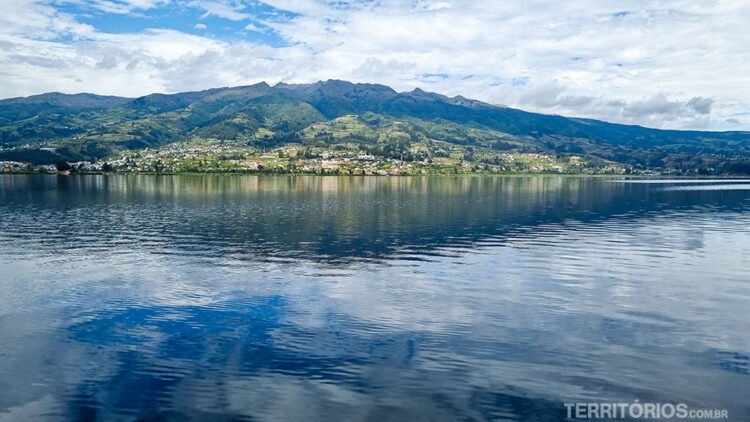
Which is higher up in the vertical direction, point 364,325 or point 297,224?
point 297,224

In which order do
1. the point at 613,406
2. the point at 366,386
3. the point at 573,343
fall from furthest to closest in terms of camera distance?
the point at 573,343 → the point at 366,386 → the point at 613,406

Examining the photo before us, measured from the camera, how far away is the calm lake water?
2228 centimetres

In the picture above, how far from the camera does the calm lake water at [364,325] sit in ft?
73.1

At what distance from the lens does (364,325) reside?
31.7m

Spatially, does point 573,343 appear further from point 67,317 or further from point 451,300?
point 67,317

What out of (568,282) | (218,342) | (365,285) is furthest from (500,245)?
(218,342)

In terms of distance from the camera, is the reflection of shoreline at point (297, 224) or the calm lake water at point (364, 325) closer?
the calm lake water at point (364, 325)

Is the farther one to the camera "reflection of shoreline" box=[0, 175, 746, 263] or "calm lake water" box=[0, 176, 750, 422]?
"reflection of shoreline" box=[0, 175, 746, 263]

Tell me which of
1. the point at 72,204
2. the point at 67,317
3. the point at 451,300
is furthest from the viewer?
the point at 72,204

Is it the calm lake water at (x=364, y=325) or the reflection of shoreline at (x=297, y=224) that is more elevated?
the reflection of shoreline at (x=297, y=224)

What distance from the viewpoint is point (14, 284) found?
4156cm

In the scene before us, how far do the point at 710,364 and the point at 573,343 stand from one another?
6351 mm

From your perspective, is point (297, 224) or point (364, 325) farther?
point (297, 224)

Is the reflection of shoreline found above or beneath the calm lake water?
above
